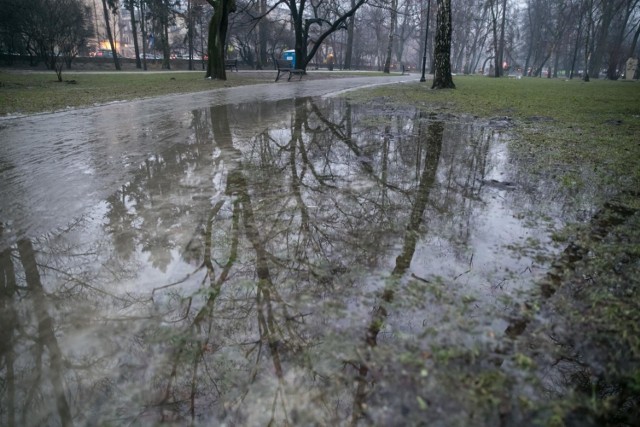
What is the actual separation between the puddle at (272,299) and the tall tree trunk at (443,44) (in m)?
12.1

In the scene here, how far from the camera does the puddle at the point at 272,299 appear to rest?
1.44 meters

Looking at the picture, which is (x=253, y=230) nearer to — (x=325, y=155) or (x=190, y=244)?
(x=190, y=244)

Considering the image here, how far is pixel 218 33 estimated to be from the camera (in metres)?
19.5

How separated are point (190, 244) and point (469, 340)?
173 cm

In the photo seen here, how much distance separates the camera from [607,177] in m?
3.85

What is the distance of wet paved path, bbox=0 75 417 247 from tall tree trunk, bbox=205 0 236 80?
12179mm

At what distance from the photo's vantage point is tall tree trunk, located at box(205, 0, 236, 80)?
61.7ft

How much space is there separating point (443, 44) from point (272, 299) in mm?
14595

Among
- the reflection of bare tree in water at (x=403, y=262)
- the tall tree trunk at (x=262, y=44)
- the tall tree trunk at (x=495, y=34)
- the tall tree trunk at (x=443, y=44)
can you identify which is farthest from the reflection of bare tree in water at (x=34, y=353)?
the tall tree trunk at (x=262, y=44)

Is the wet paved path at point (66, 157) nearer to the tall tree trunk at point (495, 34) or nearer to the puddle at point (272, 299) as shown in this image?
the puddle at point (272, 299)

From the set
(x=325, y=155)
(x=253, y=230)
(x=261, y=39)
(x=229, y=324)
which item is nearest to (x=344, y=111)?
(x=325, y=155)

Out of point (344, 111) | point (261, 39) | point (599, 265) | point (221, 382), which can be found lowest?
point (221, 382)

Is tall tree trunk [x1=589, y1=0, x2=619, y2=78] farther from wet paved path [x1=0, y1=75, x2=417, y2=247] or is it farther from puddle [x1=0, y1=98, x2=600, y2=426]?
puddle [x1=0, y1=98, x2=600, y2=426]

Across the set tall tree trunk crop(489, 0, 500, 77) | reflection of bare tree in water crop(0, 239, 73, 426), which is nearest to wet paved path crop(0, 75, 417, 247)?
reflection of bare tree in water crop(0, 239, 73, 426)
